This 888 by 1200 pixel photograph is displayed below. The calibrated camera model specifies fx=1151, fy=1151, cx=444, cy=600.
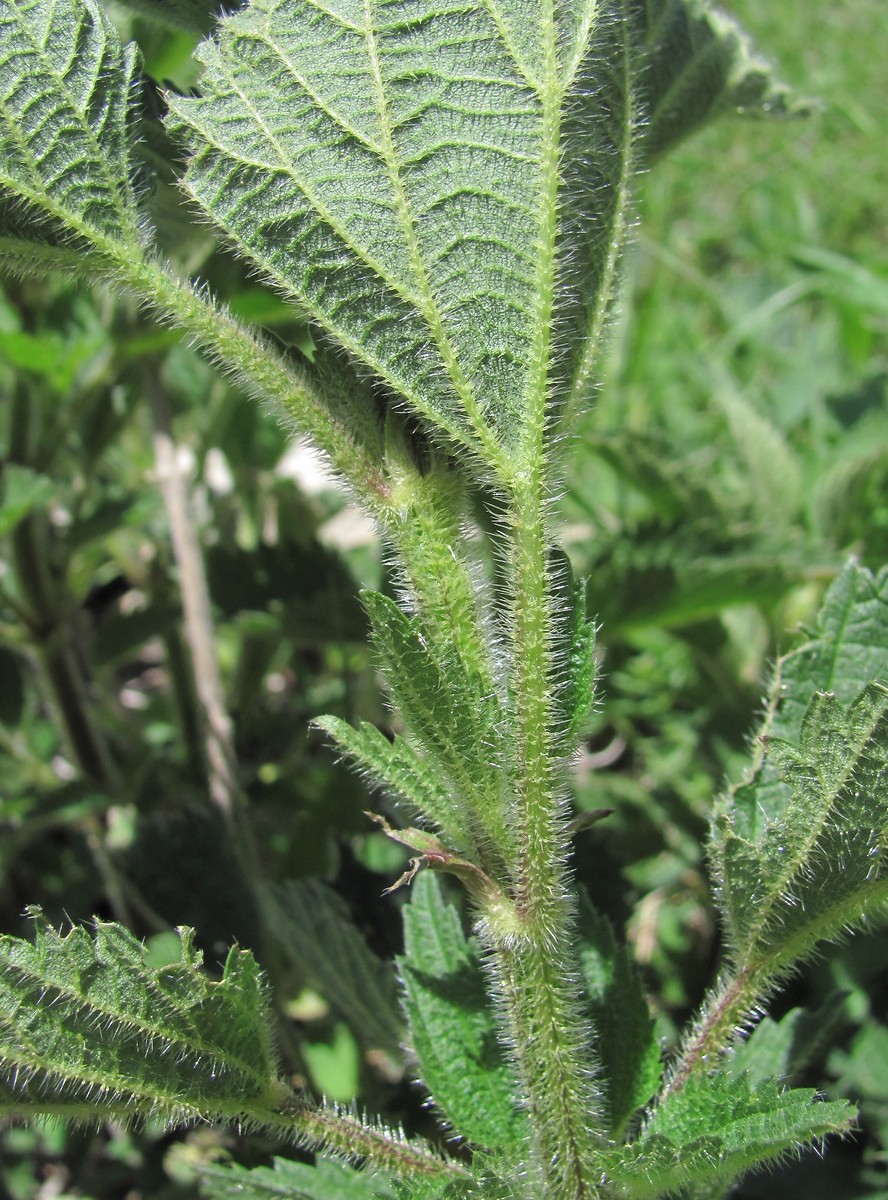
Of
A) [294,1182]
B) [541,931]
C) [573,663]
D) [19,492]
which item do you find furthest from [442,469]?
[19,492]

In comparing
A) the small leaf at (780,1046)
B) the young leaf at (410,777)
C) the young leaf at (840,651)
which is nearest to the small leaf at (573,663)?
the young leaf at (410,777)

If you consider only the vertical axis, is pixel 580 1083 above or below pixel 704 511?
above

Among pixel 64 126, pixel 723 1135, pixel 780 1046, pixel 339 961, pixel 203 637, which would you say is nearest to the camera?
pixel 723 1135

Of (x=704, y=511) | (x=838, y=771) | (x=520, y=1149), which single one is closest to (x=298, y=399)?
(x=838, y=771)

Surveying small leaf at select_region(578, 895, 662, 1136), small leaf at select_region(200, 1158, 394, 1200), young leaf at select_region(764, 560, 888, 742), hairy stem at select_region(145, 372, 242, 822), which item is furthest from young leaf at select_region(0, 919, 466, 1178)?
hairy stem at select_region(145, 372, 242, 822)

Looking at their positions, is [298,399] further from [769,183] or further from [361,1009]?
[769,183]

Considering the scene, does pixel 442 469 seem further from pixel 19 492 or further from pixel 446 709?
pixel 19 492
